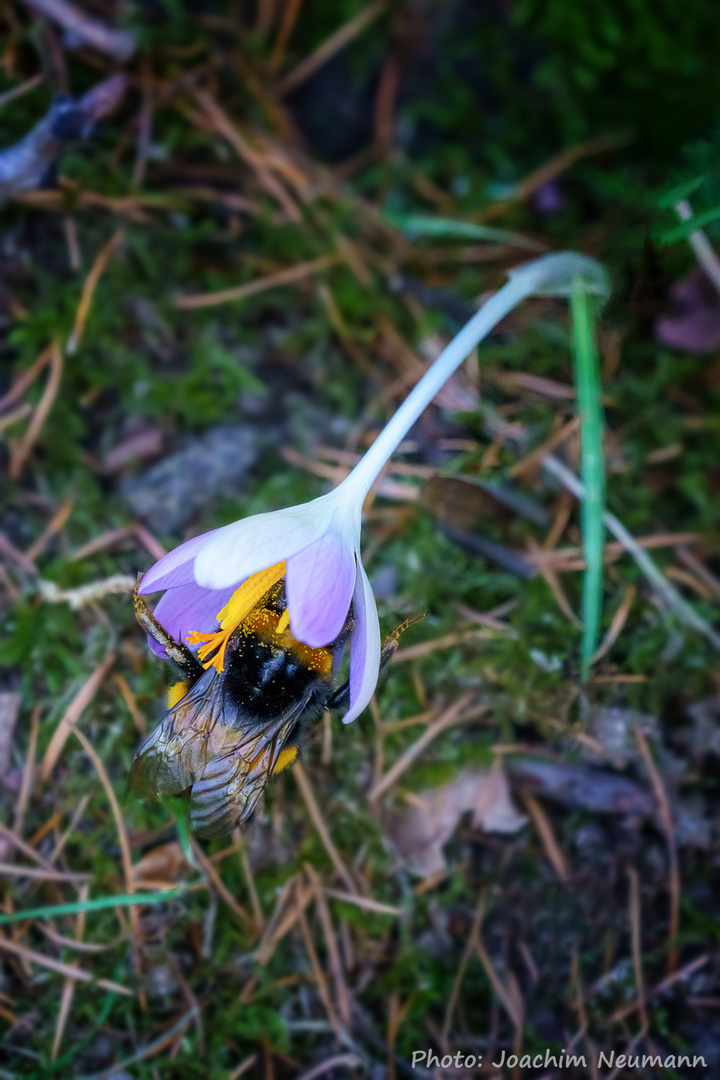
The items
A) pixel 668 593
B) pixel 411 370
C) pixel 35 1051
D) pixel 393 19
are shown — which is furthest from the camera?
pixel 393 19

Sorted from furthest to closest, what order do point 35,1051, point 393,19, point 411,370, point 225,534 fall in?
point 393,19, point 411,370, point 35,1051, point 225,534

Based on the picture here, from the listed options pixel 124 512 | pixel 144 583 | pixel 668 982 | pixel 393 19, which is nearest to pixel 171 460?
pixel 124 512

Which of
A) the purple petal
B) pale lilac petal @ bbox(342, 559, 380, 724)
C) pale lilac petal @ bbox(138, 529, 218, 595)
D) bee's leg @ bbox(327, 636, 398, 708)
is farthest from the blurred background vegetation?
pale lilac petal @ bbox(138, 529, 218, 595)

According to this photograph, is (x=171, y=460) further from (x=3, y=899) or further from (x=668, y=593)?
(x=668, y=593)

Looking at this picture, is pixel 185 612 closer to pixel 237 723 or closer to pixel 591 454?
pixel 237 723

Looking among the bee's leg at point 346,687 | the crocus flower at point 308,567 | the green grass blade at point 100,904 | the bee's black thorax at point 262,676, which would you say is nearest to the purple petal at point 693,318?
the crocus flower at point 308,567

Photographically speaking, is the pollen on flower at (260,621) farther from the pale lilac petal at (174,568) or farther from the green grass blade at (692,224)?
the green grass blade at (692,224)

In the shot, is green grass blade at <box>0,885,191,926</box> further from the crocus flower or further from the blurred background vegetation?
the crocus flower

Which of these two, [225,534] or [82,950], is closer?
[225,534]
